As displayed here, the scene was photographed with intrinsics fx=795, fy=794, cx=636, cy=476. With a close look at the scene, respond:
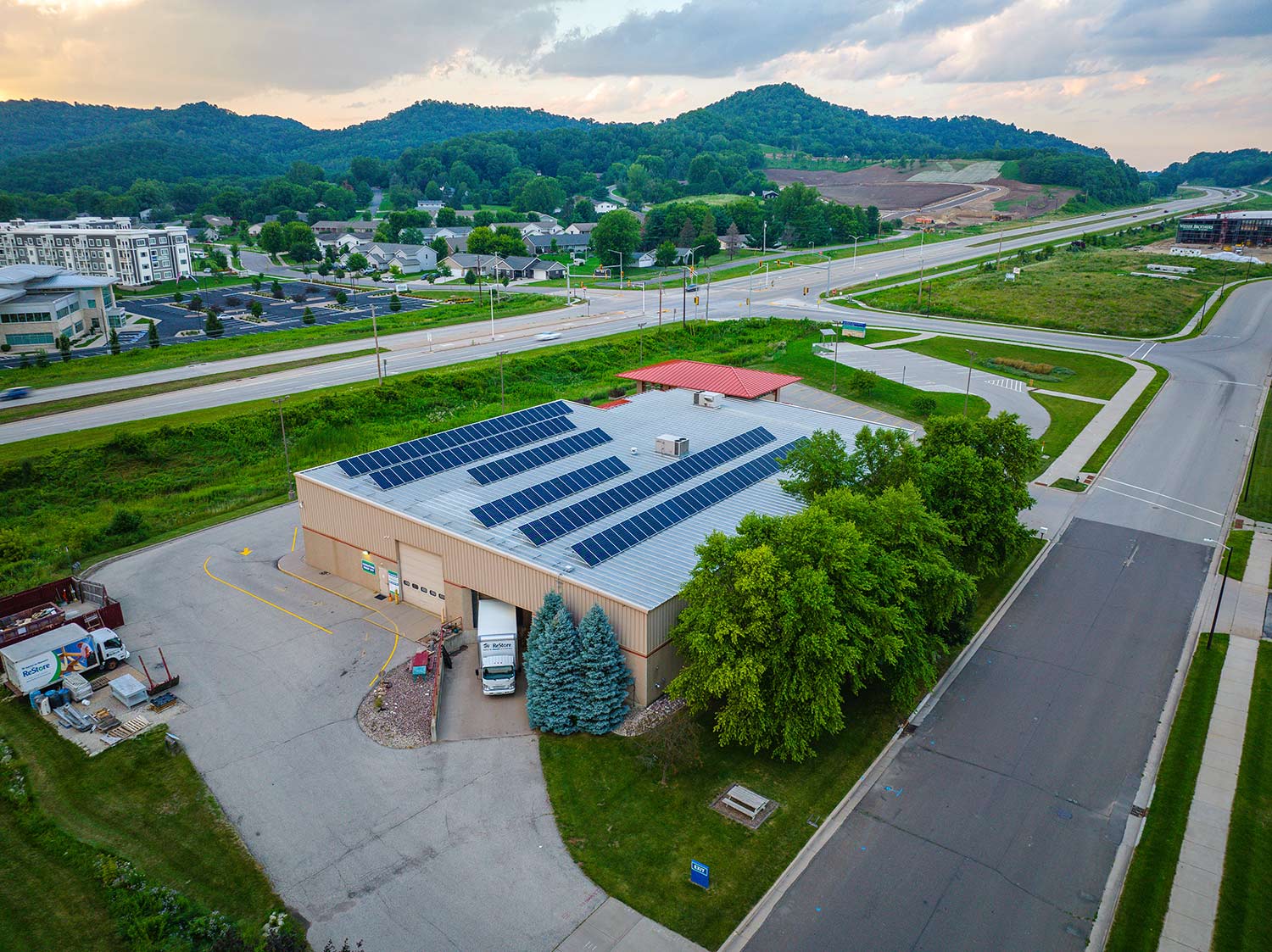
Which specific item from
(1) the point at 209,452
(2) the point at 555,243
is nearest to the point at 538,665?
(1) the point at 209,452

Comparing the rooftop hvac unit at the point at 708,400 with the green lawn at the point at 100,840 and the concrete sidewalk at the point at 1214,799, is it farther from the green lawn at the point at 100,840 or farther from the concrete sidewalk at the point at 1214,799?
the green lawn at the point at 100,840

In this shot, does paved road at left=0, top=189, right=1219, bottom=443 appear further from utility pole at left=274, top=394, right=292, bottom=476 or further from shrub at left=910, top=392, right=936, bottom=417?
shrub at left=910, top=392, right=936, bottom=417

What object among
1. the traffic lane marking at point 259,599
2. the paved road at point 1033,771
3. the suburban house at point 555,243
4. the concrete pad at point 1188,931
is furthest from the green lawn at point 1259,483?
the suburban house at point 555,243

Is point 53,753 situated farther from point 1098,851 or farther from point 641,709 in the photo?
point 1098,851

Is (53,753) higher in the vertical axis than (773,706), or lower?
lower

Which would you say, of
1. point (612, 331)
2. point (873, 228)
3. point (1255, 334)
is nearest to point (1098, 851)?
point (612, 331)

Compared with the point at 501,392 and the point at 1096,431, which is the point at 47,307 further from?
the point at 1096,431
